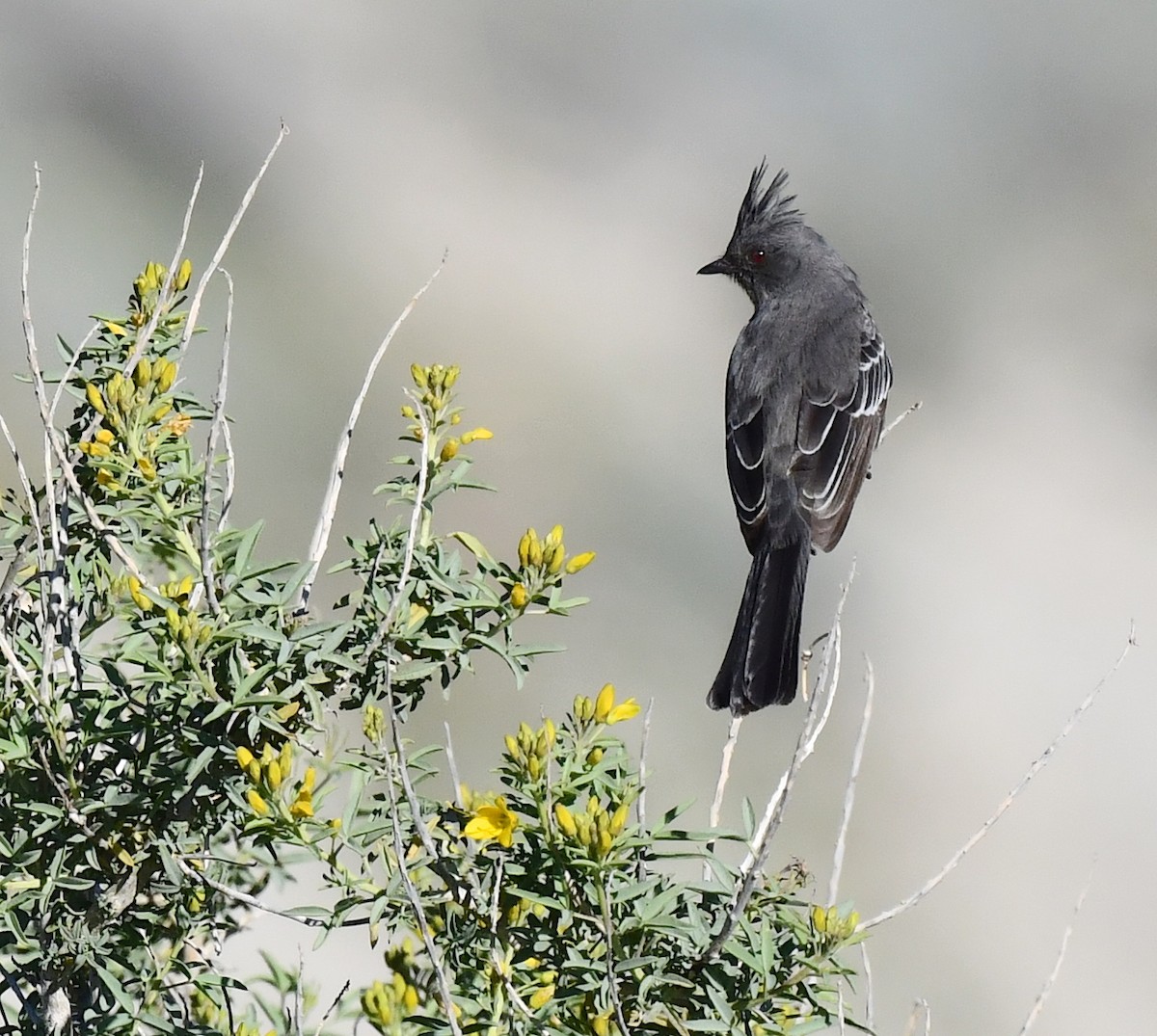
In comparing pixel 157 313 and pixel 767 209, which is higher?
pixel 767 209

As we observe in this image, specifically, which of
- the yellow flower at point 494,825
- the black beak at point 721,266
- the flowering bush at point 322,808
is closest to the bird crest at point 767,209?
the black beak at point 721,266

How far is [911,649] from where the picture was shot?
516 inches

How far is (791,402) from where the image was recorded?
544 centimetres

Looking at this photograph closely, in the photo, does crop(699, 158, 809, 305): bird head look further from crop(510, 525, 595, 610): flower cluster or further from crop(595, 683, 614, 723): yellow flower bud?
crop(595, 683, 614, 723): yellow flower bud

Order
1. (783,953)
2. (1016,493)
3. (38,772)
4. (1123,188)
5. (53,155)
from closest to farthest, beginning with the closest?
1. (783,953)
2. (38,772)
3. (53,155)
4. (1016,493)
5. (1123,188)

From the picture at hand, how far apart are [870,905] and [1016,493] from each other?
7.60m

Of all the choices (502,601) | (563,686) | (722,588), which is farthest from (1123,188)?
(502,601)

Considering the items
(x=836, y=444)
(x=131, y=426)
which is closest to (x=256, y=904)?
(x=131, y=426)

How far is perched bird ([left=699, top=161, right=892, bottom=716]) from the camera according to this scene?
5.07m

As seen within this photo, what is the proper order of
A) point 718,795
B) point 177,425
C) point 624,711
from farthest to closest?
1. point 718,795
2. point 177,425
3. point 624,711

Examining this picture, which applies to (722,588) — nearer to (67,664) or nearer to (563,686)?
(563,686)

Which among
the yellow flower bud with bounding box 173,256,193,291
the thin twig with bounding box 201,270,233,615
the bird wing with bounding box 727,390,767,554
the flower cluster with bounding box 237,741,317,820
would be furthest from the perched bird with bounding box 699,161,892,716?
the flower cluster with bounding box 237,741,317,820

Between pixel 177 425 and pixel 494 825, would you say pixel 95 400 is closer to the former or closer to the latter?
pixel 177 425

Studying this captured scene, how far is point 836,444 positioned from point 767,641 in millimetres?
1121
